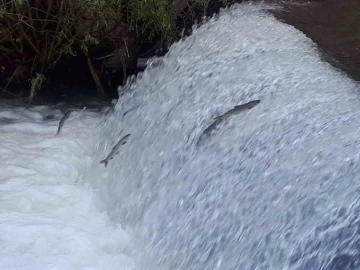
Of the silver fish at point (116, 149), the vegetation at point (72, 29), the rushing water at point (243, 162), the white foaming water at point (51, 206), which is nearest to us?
the rushing water at point (243, 162)

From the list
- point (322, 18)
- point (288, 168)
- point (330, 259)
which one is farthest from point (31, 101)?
point (330, 259)

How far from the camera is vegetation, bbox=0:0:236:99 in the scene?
166 inches

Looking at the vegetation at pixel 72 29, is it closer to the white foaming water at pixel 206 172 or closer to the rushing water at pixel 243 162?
the white foaming water at pixel 206 172

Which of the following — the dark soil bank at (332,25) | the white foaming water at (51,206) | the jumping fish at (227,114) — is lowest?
the white foaming water at (51,206)

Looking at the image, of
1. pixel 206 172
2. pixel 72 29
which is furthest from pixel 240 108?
pixel 72 29

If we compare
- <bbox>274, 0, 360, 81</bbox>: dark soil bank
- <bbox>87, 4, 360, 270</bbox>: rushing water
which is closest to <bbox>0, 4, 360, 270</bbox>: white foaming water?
<bbox>87, 4, 360, 270</bbox>: rushing water

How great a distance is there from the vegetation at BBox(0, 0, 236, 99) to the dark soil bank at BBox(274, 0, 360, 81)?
642mm

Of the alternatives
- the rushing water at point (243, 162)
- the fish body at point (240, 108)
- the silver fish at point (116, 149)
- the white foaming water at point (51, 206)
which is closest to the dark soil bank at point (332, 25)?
the rushing water at point (243, 162)

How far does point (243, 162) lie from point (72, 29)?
233cm

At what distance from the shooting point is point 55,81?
15.6 feet

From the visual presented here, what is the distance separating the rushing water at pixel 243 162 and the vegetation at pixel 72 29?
0.63 m

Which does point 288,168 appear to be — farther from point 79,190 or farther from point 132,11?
point 132,11

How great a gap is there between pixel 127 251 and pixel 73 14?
2087mm

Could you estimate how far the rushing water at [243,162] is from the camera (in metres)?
1.80
